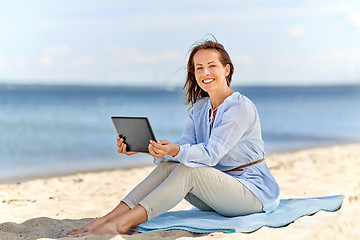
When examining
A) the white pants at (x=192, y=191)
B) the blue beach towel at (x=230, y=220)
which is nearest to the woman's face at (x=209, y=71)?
the white pants at (x=192, y=191)

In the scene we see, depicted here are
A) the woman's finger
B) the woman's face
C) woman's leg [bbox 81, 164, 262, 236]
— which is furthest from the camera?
the woman's face

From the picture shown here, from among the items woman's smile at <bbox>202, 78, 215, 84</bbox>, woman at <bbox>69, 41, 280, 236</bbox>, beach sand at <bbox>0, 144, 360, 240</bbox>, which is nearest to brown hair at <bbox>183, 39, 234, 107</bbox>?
woman at <bbox>69, 41, 280, 236</bbox>

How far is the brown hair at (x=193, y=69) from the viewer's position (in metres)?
3.73

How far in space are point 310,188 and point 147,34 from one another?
157 feet

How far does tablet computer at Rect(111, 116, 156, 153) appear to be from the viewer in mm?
3223

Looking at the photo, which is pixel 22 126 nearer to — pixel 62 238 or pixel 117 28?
pixel 62 238

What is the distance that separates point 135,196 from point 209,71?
3.45 ft

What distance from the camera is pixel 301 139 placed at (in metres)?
12.7

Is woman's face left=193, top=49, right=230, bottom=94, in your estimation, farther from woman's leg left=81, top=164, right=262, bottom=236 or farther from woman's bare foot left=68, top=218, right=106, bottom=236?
woman's bare foot left=68, top=218, right=106, bottom=236

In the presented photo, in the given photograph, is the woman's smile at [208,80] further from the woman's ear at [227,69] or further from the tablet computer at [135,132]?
the tablet computer at [135,132]

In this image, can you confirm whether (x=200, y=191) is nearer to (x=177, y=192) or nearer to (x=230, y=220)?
(x=177, y=192)

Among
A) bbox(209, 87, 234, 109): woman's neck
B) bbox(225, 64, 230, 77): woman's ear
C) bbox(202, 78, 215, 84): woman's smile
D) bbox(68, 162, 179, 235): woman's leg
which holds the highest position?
bbox(225, 64, 230, 77): woman's ear

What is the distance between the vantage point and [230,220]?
3473 millimetres

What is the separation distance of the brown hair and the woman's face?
41 millimetres
